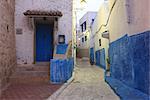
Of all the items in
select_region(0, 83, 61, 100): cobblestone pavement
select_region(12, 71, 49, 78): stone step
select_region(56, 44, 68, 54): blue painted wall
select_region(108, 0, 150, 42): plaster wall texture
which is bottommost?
select_region(0, 83, 61, 100): cobblestone pavement

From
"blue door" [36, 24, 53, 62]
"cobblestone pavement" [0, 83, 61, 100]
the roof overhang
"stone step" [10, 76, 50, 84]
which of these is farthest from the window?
"cobblestone pavement" [0, 83, 61, 100]

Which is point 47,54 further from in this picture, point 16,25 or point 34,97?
point 34,97

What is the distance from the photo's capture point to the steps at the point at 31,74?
10828mm

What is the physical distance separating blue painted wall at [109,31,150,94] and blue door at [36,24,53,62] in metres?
6.09

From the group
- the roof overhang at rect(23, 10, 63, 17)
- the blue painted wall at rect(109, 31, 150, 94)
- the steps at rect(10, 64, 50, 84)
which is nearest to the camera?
the blue painted wall at rect(109, 31, 150, 94)

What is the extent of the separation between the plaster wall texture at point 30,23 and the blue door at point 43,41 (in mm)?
1093

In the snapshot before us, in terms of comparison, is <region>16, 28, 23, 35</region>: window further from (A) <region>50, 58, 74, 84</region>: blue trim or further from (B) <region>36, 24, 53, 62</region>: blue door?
(A) <region>50, 58, 74, 84</region>: blue trim

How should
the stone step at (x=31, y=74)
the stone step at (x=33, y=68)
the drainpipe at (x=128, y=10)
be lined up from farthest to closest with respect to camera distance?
the stone step at (x=33, y=68)
the stone step at (x=31, y=74)
the drainpipe at (x=128, y=10)

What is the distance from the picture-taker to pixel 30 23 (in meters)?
Answer: 13.0

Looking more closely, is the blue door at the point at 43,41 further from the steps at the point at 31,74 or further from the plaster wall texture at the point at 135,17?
the plaster wall texture at the point at 135,17

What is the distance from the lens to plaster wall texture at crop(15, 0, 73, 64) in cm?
1312

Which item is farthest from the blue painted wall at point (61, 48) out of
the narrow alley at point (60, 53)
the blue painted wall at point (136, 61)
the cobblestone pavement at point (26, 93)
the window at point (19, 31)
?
the blue painted wall at point (136, 61)

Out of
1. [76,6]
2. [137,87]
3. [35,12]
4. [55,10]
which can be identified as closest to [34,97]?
[137,87]

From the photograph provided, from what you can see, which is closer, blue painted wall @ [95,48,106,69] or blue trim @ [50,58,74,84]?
blue trim @ [50,58,74,84]
